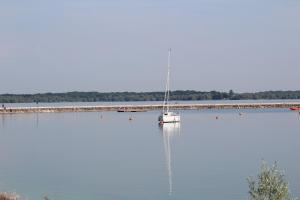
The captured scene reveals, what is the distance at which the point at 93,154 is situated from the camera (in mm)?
41062

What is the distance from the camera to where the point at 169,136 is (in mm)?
56188

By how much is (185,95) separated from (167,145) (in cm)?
15296

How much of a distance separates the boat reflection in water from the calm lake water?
Result: 56mm

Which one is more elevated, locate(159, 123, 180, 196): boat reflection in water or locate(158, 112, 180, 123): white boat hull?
locate(158, 112, 180, 123): white boat hull

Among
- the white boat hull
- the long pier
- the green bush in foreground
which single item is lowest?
the long pier

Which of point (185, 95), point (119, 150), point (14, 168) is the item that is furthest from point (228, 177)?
point (185, 95)

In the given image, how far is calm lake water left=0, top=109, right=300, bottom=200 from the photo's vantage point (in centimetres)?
2588

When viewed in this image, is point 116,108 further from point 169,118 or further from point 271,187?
point 271,187

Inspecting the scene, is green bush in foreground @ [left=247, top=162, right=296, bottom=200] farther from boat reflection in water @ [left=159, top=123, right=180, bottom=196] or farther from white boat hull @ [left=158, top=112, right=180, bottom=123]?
white boat hull @ [left=158, top=112, right=180, bottom=123]

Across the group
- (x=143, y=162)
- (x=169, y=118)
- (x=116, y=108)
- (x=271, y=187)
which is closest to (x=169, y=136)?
(x=169, y=118)

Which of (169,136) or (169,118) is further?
(169,118)

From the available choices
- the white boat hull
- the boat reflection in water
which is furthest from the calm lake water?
the white boat hull

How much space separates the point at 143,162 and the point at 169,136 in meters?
20.5

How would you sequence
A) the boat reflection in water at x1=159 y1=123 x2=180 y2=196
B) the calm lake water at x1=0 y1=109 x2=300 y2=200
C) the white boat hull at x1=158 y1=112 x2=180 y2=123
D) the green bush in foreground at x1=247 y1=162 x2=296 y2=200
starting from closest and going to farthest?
the green bush in foreground at x1=247 y1=162 x2=296 y2=200 → the calm lake water at x1=0 y1=109 x2=300 y2=200 → the boat reflection in water at x1=159 y1=123 x2=180 y2=196 → the white boat hull at x1=158 y1=112 x2=180 y2=123
